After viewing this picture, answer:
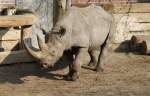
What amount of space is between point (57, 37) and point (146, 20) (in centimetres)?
365

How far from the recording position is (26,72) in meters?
9.27

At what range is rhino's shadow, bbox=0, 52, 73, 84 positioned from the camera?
8.80 m

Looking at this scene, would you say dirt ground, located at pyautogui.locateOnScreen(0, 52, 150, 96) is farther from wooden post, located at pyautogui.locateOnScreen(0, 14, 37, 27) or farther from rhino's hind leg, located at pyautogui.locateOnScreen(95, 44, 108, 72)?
wooden post, located at pyautogui.locateOnScreen(0, 14, 37, 27)

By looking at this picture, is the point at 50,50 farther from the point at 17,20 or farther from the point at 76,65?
the point at 17,20

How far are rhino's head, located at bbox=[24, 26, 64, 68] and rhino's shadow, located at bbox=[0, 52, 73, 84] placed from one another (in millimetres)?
691

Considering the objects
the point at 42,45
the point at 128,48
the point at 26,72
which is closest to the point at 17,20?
the point at 42,45

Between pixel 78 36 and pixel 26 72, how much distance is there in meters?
1.50

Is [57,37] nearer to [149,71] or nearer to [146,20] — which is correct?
[149,71]

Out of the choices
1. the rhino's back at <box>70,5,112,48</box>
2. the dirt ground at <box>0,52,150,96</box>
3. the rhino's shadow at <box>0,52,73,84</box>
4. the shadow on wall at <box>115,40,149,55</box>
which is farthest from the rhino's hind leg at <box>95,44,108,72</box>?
the shadow on wall at <box>115,40,149,55</box>

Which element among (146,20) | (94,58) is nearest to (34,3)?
(94,58)

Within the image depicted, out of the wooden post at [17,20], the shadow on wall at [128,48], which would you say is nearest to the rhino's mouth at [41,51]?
the wooden post at [17,20]

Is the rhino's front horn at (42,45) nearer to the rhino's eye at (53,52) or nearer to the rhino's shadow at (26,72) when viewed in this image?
the rhino's eye at (53,52)

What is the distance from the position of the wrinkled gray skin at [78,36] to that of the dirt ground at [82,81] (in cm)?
31

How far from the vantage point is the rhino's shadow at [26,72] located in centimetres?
880
